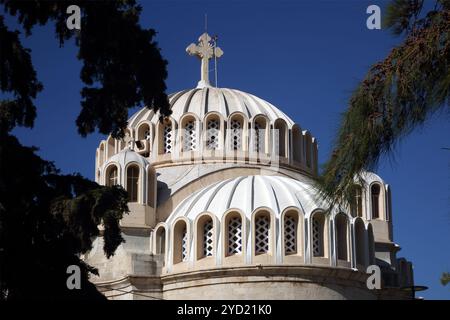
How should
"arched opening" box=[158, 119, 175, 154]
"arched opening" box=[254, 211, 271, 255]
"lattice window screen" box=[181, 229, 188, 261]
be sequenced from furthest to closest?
"arched opening" box=[158, 119, 175, 154], "lattice window screen" box=[181, 229, 188, 261], "arched opening" box=[254, 211, 271, 255]

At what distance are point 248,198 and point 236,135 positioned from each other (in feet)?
21.3

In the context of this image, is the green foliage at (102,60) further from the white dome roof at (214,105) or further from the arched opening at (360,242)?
the white dome roof at (214,105)

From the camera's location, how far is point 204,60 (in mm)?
40000

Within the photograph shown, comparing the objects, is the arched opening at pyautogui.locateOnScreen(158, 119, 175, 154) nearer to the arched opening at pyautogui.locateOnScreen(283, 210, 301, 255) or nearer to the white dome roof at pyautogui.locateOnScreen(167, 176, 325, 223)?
the white dome roof at pyautogui.locateOnScreen(167, 176, 325, 223)

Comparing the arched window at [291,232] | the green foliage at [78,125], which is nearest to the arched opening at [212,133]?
the arched window at [291,232]

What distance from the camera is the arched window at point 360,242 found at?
28.8 m

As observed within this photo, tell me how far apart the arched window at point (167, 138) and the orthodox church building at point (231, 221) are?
0.13ft

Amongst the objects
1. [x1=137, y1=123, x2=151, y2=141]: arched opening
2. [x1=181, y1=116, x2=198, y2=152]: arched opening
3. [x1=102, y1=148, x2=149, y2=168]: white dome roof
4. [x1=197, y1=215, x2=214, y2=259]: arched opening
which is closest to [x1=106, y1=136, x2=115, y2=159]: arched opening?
[x1=137, y1=123, x2=151, y2=141]: arched opening

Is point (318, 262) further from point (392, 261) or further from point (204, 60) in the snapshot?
point (204, 60)

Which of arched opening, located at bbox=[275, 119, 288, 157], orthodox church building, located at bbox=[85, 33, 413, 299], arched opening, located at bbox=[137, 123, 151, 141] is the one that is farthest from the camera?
arched opening, located at bbox=[275, 119, 288, 157]

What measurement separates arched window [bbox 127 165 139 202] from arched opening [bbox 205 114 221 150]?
11.6 feet

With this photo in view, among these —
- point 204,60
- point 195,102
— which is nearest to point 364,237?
point 195,102

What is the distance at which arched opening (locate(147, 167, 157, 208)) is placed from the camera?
103 ft
